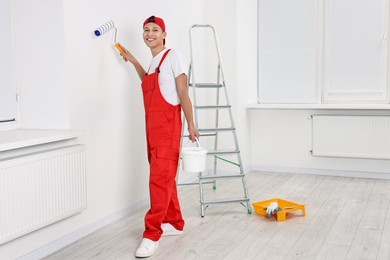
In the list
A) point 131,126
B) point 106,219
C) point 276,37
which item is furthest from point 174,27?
point 106,219

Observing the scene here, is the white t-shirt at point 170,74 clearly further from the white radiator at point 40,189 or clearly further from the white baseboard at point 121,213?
the white baseboard at point 121,213

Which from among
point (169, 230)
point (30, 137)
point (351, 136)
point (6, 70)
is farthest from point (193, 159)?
point (351, 136)

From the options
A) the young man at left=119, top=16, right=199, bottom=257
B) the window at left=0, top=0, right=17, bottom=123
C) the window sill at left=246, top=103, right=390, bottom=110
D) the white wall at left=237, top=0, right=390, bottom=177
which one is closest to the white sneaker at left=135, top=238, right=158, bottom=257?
the young man at left=119, top=16, right=199, bottom=257

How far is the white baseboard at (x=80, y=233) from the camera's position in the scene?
2982mm

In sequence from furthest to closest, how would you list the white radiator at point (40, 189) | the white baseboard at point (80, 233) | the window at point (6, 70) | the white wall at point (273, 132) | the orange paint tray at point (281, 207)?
the white wall at point (273, 132), the orange paint tray at point (281, 207), the window at point (6, 70), the white baseboard at point (80, 233), the white radiator at point (40, 189)

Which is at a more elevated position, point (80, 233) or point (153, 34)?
point (153, 34)

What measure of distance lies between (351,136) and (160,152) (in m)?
2.85

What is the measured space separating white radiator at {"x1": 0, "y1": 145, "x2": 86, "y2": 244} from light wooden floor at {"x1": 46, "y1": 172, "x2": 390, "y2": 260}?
0.33 meters

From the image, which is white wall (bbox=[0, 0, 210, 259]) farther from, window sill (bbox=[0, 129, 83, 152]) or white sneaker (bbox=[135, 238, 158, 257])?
white sneaker (bbox=[135, 238, 158, 257])

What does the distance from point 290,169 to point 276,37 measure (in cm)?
159

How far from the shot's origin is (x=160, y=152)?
316cm

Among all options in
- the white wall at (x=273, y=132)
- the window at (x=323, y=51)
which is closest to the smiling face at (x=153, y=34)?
the white wall at (x=273, y=132)

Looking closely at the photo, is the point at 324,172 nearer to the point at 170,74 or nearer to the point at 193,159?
the point at 193,159

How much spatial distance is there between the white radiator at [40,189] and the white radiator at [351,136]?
306 centimetres
